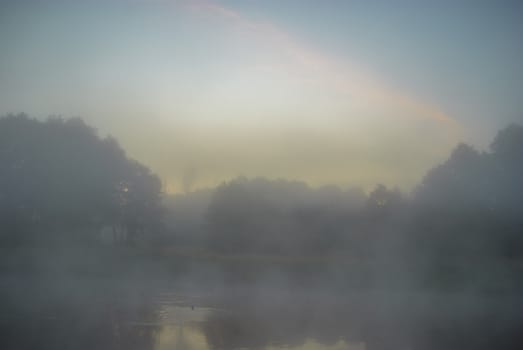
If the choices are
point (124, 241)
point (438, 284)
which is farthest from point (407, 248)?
point (124, 241)

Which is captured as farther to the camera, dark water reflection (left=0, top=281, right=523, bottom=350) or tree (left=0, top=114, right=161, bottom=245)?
tree (left=0, top=114, right=161, bottom=245)

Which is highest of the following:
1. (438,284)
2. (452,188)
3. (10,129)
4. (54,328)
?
(10,129)

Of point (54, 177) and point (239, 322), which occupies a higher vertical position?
point (54, 177)

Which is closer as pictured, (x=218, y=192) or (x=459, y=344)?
(x=459, y=344)

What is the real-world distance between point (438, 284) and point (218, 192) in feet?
90.0

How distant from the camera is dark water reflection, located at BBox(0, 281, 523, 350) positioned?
1398 centimetres

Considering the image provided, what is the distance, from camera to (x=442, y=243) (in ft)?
138

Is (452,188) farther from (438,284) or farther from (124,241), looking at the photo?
(124,241)

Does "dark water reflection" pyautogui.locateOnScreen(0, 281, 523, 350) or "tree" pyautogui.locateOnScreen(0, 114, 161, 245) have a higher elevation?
"tree" pyautogui.locateOnScreen(0, 114, 161, 245)

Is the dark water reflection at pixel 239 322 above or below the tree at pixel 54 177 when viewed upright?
below

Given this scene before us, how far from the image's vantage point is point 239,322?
17797 mm

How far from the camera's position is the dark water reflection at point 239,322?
13984 mm

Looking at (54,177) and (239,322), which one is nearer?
(239,322)

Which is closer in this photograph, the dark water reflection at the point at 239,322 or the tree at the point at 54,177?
the dark water reflection at the point at 239,322
